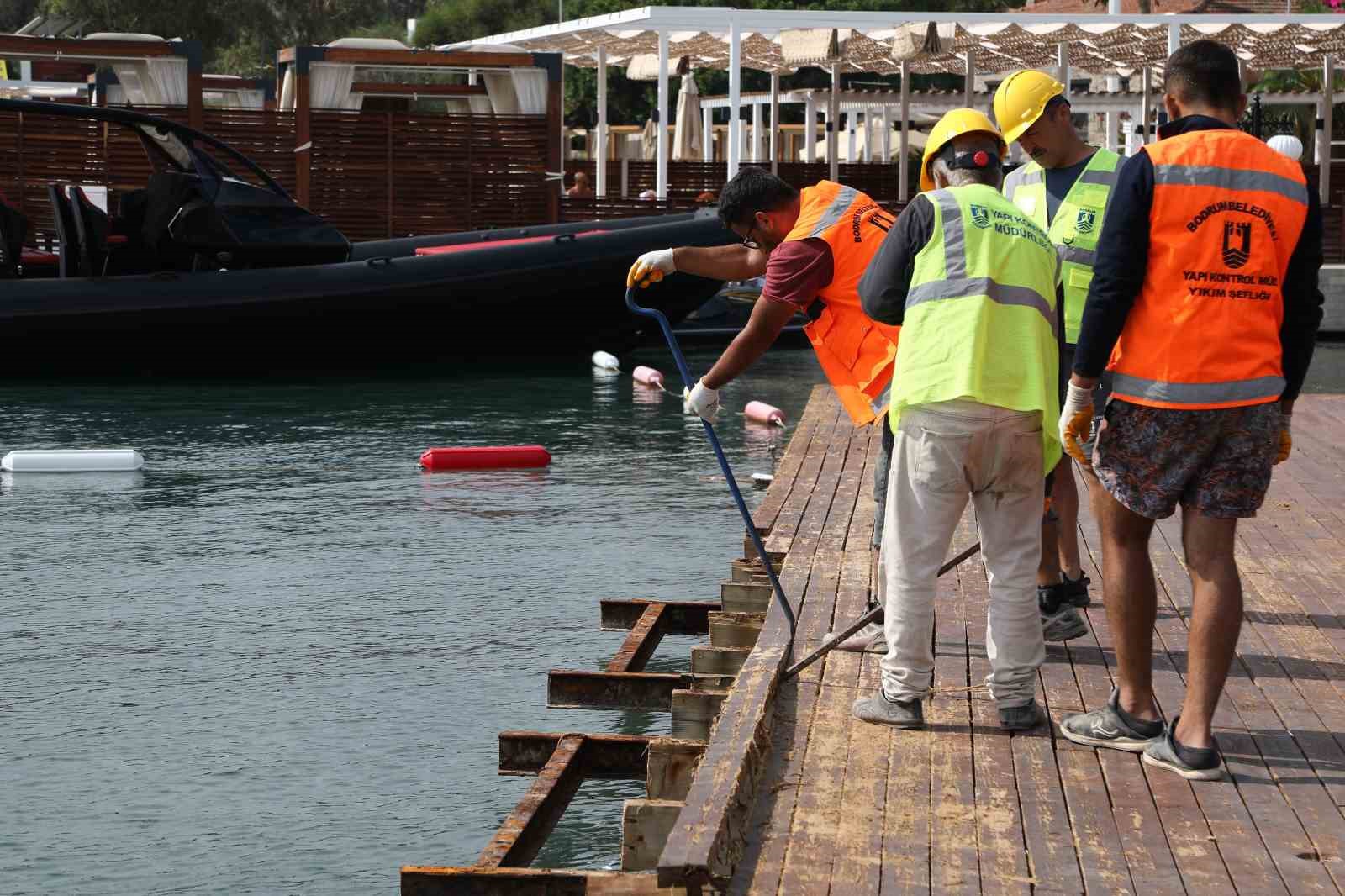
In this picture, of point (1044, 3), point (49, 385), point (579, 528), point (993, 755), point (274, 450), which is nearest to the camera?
point (993, 755)

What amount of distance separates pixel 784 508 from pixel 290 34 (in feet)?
162

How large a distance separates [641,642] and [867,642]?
1.35 meters

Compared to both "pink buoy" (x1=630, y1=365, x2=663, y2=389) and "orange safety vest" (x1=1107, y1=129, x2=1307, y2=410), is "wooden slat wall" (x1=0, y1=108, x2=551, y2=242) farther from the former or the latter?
"orange safety vest" (x1=1107, y1=129, x2=1307, y2=410)

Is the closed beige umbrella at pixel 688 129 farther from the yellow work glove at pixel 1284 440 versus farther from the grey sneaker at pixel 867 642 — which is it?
the yellow work glove at pixel 1284 440

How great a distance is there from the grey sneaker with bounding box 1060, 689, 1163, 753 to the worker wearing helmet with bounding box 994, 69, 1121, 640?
0.89 meters

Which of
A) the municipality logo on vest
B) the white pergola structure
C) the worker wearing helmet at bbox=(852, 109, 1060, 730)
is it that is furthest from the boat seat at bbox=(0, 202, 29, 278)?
the municipality logo on vest

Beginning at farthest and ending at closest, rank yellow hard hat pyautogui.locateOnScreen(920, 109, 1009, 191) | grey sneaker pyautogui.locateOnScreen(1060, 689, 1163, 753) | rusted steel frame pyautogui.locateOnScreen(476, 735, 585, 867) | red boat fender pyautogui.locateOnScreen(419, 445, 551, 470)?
red boat fender pyautogui.locateOnScreen(419, 445, 551, 470), yellow hard hat pyautogui.locateOnScreen(920, 109, 1009, 191), grey sneaker pyautogui.locateOnScreen(1060, 689, 1163, 753), rusted steel frame pyautogui.locateOnScreen(476, 735, 585, 867)

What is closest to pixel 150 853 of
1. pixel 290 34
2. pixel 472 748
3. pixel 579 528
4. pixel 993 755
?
pixel 472 748

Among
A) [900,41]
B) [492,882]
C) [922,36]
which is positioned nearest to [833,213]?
[492,882]

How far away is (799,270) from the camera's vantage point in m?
4.95

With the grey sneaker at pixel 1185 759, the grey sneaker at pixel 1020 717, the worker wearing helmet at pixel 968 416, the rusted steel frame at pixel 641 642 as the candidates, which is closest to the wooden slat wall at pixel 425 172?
the rusted steel frame at pixel 641 642

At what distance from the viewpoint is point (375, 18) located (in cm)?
5831

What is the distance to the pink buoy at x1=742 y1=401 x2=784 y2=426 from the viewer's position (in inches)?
528

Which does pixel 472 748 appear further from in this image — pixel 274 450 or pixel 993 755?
pixel 274 450
